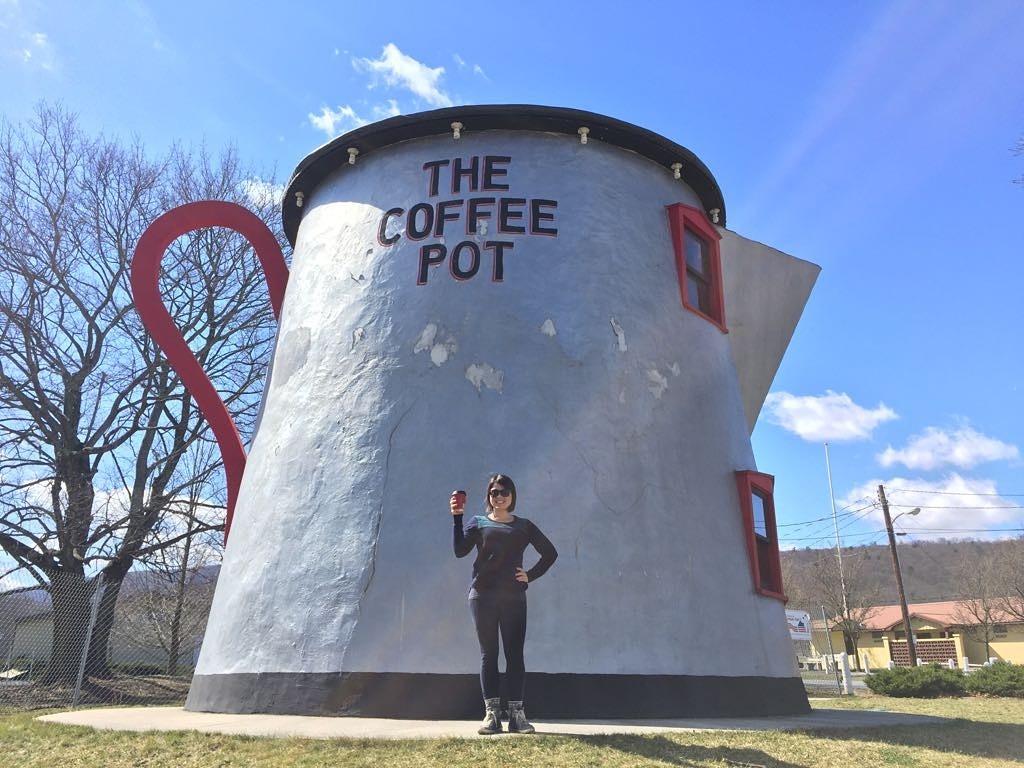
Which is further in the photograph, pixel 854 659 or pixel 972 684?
pixel 854 659

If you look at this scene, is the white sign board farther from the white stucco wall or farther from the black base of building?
the black base of building

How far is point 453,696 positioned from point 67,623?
43.4 feet

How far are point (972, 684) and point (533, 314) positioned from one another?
1464 centimetres

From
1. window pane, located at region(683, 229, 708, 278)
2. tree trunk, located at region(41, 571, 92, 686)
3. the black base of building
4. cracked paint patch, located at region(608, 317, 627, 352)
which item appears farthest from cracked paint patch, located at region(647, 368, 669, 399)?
tree trunk, located at region(41, 571, 92, 686)

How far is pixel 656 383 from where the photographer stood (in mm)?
8492

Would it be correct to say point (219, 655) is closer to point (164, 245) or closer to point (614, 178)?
point (164, 245)

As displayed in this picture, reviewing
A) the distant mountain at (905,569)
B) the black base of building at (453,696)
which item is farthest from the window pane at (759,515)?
the distant mountain at (905,569)

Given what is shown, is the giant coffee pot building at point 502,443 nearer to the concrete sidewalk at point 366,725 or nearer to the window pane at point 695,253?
the window pane at point 695,253

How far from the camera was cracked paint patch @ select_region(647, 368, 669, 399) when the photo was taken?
27.6ft

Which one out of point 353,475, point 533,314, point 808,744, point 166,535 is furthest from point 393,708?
point 166,535

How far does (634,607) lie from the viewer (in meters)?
7.28

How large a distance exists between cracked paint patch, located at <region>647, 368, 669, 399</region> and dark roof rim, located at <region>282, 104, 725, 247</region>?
303 cm

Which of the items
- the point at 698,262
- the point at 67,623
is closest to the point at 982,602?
the point at 698,262

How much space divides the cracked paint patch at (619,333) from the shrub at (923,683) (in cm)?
1314
